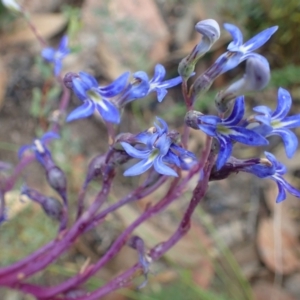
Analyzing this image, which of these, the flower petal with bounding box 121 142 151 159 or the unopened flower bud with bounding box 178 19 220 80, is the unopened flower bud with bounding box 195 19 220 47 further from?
the flower petal with bounding box 121 142 151 159

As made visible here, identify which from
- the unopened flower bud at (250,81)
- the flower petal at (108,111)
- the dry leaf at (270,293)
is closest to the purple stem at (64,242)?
the flower petal at (108,111)

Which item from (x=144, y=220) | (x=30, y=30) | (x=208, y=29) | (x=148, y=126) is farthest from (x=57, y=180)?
(x=30, y=30)

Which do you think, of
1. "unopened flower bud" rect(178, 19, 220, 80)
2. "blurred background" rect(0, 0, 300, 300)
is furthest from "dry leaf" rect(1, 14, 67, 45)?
"unopened flower bud" rect(178, 19, 220, 80)

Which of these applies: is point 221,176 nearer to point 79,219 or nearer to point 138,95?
point 138,95

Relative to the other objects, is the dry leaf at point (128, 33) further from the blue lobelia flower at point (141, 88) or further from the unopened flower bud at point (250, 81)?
the unopened flower bud at point (250, 81)

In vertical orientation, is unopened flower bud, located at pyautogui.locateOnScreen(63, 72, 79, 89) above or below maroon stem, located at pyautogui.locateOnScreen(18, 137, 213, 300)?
above

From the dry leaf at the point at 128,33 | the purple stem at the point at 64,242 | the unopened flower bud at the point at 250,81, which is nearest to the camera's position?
the unopened flower bud at the point at 250,81

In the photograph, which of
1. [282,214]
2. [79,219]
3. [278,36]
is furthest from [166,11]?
[79,219]
